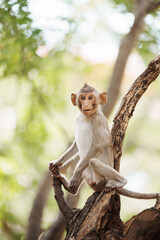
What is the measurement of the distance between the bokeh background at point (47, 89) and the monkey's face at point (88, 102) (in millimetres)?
2586

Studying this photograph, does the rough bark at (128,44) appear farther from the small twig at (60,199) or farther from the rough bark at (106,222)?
the rough bark at (106,222)

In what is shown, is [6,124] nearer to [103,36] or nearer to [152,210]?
[103,36]

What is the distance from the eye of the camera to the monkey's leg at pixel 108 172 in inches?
224

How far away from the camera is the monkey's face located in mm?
6215

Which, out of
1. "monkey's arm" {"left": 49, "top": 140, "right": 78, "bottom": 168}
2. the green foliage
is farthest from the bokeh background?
"monkey's arm" {"left": 49, "top": 140, "right": 78, "bottom": 168}

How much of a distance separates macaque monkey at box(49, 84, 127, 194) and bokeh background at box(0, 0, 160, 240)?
8.75 feet

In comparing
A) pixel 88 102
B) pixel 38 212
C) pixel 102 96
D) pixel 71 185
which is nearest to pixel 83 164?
pixel 71 185

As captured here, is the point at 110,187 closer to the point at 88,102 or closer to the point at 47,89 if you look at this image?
the point at 88,102

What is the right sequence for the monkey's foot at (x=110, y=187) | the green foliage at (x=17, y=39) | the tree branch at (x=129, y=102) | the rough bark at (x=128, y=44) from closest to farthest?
the monkey's foot at (x=110, y=187), the tree branch at (x=129, y=102), the green foliage at (x=17, y=39), the rough bark at (x=128, y=44)

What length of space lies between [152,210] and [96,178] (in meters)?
1.07

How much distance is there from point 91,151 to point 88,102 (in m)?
0.83

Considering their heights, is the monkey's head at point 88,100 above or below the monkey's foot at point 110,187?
above

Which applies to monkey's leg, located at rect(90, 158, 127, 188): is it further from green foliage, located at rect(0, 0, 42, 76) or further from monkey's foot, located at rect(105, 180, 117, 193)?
green foliage, located at rect(0, 0, 42, 76)

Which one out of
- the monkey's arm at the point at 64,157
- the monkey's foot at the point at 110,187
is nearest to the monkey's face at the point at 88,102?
the monkey's arm at the point at 64,157
